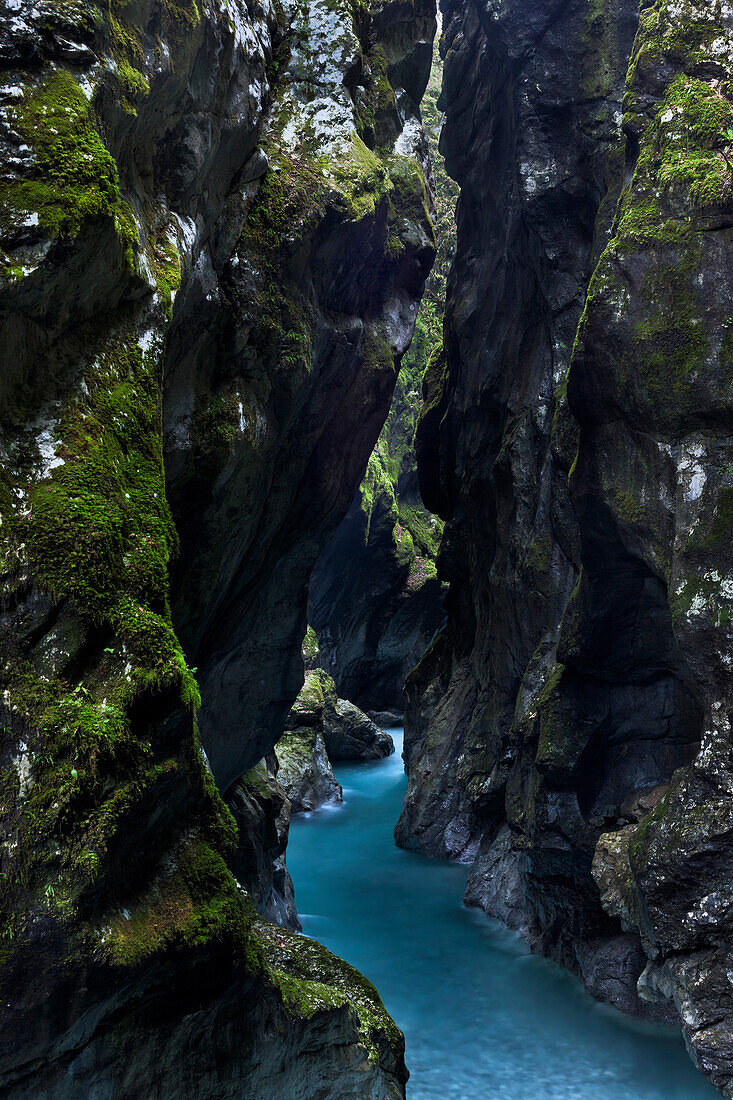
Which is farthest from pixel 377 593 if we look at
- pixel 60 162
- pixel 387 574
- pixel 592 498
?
pixel 60 162

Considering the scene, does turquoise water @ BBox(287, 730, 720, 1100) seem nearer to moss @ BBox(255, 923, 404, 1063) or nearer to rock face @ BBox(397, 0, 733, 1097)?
rock face @ BBox(397, 0, 733, 1097)

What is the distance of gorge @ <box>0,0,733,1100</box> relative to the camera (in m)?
5.14

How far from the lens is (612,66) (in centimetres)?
1533

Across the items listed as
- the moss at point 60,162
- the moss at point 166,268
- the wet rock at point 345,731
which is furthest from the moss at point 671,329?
the wet rock at point 345,731

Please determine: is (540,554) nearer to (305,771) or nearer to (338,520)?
(338,520)

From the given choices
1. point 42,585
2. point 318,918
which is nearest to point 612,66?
point 42,585

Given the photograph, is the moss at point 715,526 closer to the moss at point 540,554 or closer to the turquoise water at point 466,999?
Result: the moss at point 540,554

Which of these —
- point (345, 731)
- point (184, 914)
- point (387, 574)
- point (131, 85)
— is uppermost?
point (131, 85)

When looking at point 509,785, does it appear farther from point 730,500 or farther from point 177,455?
point 177,455

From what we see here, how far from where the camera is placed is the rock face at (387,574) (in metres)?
37.7

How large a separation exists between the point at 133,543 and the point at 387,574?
3272cm

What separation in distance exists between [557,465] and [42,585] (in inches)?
430

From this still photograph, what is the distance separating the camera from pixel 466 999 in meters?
13.7

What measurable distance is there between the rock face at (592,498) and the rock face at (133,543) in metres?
4.47
